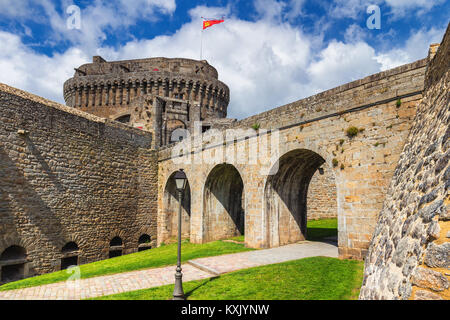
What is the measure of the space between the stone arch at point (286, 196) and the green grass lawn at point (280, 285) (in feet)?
11.5

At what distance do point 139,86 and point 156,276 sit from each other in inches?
1096

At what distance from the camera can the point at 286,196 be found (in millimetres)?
12008

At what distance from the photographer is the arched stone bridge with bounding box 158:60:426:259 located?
7.98 m

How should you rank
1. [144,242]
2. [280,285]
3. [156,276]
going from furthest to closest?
[144,242]
[156,276]
[280,285]

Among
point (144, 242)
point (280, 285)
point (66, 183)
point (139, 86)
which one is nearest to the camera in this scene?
point (280, 285)

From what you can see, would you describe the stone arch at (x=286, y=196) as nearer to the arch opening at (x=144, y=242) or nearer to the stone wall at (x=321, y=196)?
the arch opening at (x=144, y=242)

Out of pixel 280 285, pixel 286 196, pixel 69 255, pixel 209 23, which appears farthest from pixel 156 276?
pixel 209 23

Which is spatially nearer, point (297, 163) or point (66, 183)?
point (297, 163)

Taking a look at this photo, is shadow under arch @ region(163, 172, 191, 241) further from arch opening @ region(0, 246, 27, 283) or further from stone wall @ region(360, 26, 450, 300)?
stone wall @ region(360, 26, 450, 300)

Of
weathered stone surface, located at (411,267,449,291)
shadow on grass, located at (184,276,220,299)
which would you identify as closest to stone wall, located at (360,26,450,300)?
weathered stone surface, located at (411,267,449,291)

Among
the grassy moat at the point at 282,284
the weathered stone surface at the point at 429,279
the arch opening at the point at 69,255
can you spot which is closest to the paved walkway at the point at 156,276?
the grassy moat at the point at 282,284

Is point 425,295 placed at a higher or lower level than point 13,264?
higher

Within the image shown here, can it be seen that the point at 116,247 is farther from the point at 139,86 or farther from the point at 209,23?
the point at 139,86
